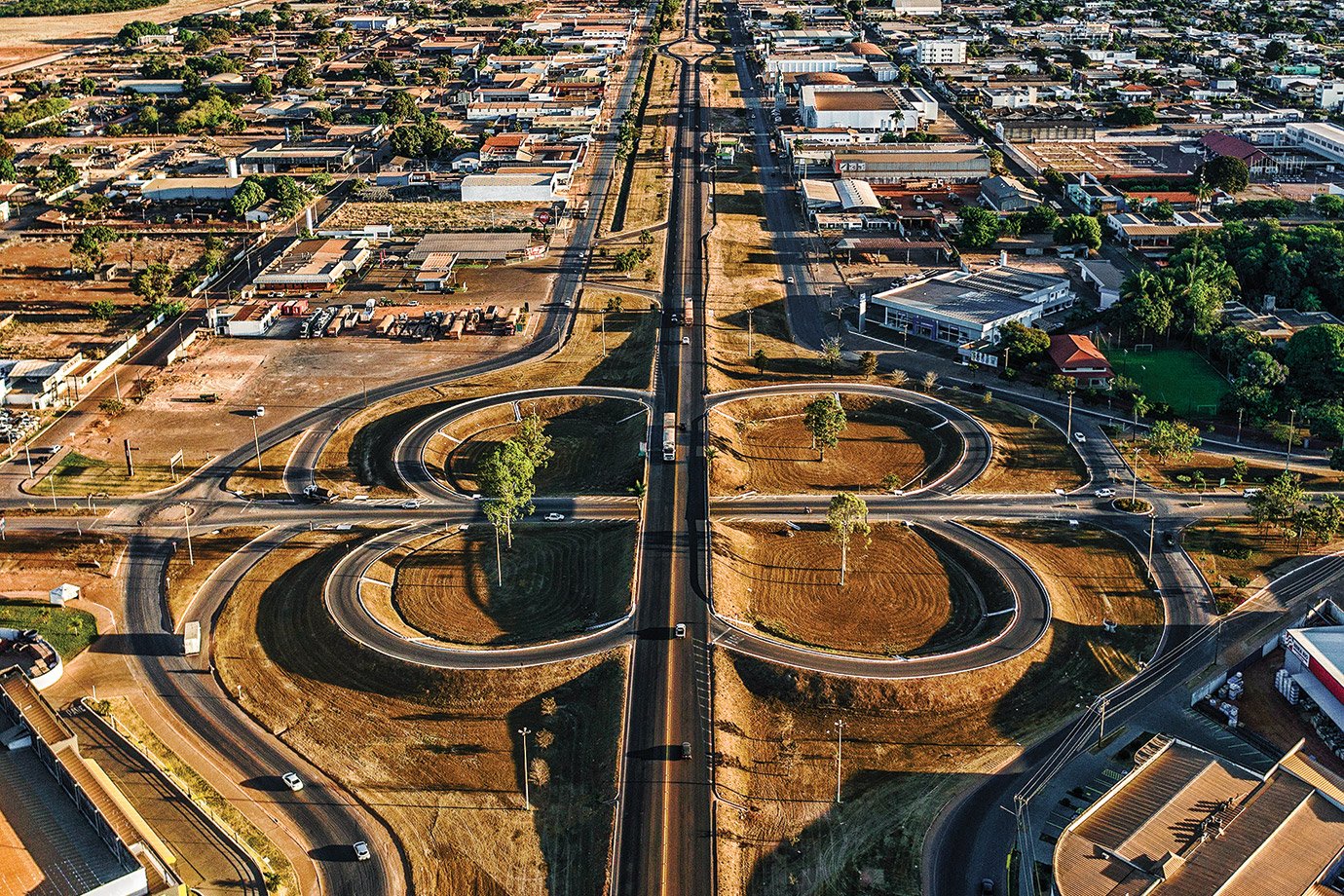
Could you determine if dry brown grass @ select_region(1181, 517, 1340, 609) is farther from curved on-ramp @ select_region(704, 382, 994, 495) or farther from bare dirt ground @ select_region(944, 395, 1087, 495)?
curved on-ramp @ select_region(704, 382, 994, 495)

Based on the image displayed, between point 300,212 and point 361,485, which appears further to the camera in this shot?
point 300,212

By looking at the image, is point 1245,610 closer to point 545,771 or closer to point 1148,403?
point 1148,403

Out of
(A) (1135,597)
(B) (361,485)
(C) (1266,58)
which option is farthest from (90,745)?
(C) (1266,58)

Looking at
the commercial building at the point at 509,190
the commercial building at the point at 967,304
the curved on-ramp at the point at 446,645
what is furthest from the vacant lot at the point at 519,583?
the commercial building at the point at 509,190

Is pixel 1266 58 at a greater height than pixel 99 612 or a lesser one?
greater

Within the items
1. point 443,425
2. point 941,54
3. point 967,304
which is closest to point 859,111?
point 941,54

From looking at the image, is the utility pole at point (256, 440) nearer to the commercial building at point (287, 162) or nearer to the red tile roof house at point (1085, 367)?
the red tile roof house at point (1085, 367)

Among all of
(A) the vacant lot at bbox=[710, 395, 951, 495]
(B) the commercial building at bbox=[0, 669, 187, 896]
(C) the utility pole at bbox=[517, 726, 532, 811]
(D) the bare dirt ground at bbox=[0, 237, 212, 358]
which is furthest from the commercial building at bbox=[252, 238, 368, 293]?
(C) the utility pole at bbox=[517, 726, 532, 811]
